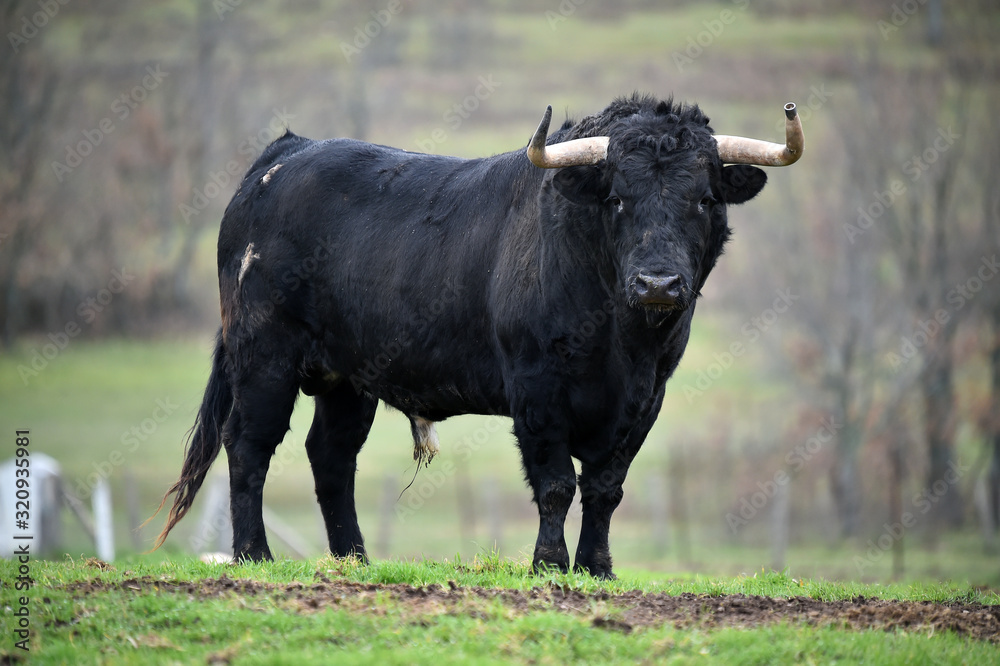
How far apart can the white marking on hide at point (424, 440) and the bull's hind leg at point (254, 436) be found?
1.08 m

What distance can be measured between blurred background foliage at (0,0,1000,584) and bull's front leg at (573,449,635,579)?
31.6 feet

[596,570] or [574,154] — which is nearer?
[574,154]

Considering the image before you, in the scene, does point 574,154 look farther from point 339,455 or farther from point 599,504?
point 339,455

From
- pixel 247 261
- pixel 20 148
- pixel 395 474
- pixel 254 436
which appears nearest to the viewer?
pixel 254 436

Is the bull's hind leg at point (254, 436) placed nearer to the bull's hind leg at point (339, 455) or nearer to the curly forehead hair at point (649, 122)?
the bull's hind leg at point (339, 455)

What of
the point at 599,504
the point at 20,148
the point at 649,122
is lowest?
the point at 599,504

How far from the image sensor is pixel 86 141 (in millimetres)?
50469

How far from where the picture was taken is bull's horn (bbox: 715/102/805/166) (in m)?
6.82

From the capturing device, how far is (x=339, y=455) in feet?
29.8

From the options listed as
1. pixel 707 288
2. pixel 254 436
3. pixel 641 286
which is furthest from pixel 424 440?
pixel 707 288

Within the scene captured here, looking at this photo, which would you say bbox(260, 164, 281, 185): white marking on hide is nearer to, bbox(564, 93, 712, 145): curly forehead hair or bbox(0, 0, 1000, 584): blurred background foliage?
bbox(564, 93, 712, 145): curly forehead hair

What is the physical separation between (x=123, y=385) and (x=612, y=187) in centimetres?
3468

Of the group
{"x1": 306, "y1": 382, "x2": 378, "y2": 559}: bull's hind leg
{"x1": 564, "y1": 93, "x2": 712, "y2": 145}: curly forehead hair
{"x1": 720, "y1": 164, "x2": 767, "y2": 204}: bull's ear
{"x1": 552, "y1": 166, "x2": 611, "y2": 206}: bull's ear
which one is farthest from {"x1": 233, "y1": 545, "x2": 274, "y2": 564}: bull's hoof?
{"x1": 720, "y1": 164, "x2": 767, "y2": 204}: bull's ear

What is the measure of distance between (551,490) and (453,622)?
5.36 ft
